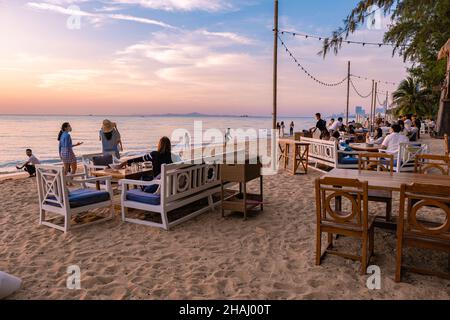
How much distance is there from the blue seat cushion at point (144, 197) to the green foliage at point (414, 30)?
1091 cm

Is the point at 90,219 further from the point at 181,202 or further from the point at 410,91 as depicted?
the point at 410,91

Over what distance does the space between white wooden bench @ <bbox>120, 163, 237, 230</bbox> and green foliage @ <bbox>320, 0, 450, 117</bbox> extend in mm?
10196

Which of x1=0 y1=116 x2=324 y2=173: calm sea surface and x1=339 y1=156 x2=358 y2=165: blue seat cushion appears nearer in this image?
x1=339 y1=156 x2=358 y2=165: blue seat cushion

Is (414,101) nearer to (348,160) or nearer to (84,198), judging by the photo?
(348,160)

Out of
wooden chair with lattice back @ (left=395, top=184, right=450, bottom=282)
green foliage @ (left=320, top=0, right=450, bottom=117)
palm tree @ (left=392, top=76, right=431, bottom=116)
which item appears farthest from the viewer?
palm tree @ (left=392, top=76, right=431, bottom=116)

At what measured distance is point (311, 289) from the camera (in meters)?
2.67

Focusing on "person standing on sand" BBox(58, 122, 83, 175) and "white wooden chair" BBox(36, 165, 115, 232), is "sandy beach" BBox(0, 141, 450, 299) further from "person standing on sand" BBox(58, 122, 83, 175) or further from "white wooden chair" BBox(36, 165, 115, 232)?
"person standing on sand" BBox(58, 122, 83, 175)

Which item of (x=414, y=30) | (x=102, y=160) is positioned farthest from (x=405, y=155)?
(x=414, y=30)

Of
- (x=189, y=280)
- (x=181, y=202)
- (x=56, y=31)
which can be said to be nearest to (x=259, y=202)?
(x=181, y=202)

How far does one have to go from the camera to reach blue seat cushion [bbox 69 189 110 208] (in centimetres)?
429

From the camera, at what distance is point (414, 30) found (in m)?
19.1

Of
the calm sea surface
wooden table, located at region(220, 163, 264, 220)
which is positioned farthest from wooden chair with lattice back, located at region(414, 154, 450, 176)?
the calm sea surface

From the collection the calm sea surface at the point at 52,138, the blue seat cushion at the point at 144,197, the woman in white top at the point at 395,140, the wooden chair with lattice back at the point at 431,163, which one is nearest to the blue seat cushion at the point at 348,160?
the woman in white top at the point at 395,140

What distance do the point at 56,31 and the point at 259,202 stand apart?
6.22 meters
